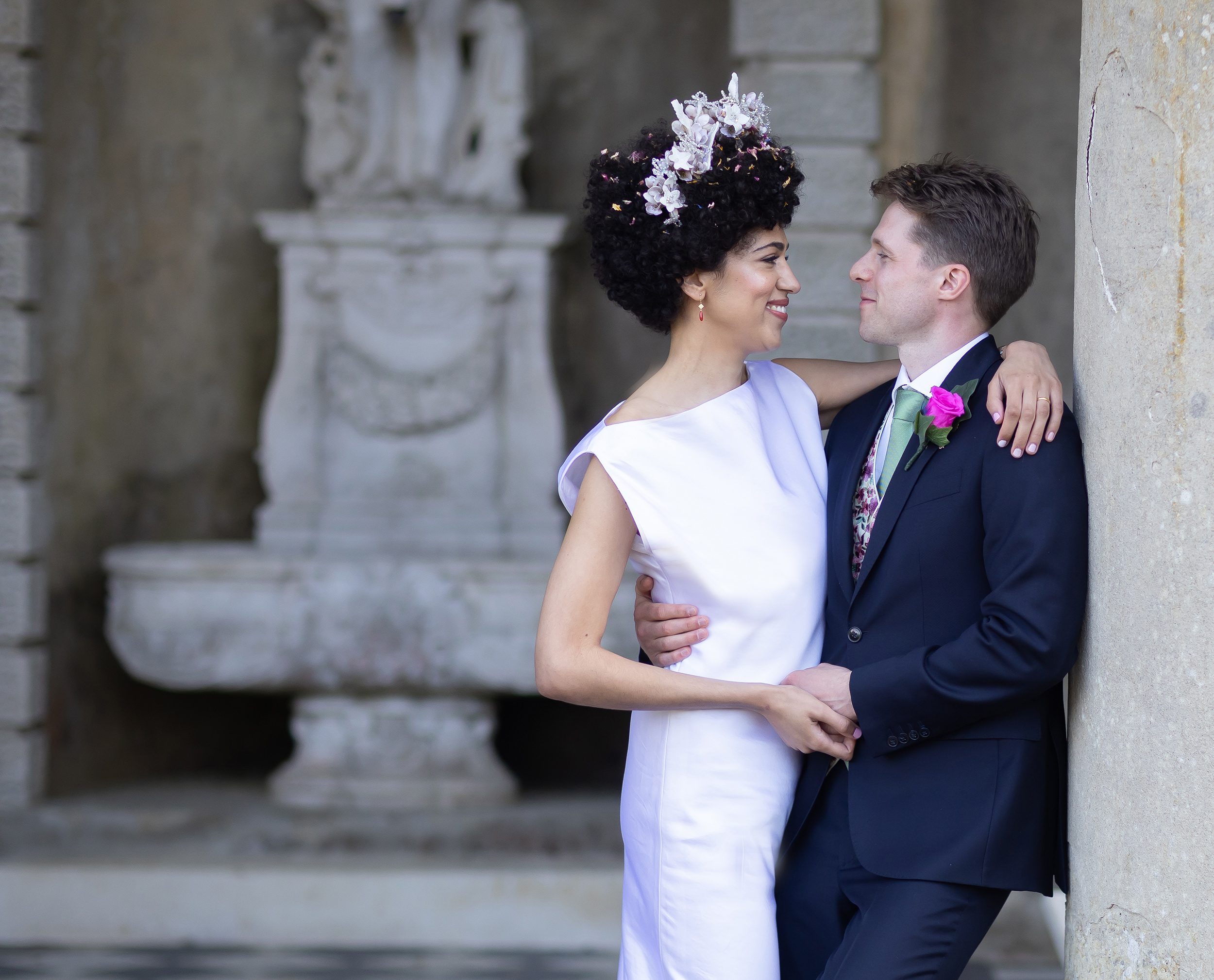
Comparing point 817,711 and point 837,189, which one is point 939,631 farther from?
point 837,189

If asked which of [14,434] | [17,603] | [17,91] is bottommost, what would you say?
[17,603]

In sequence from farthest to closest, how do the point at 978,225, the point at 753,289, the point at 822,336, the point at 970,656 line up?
the point at 822,336, the point at 753,289, the point at 978,225, the point at 970,656

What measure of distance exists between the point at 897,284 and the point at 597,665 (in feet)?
2.15

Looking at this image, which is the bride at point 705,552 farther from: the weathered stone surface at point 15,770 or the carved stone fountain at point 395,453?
the weathered stone surface at point 15,770

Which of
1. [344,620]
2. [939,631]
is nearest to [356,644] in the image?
[344,620]

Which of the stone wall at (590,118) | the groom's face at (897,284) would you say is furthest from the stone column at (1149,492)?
the stone wall at (590,118)

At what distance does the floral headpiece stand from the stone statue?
3.27 m

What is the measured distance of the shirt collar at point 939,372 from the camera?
191cm

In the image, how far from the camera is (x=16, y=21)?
15.3ft

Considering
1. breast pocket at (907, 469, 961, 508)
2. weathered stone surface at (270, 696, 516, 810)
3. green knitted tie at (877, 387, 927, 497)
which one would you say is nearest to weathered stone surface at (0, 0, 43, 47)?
weathered stone surface at (270, 696, 516, 810)

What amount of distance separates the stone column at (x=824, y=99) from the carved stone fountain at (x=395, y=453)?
0.98 m

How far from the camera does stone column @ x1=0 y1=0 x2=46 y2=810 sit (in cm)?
471

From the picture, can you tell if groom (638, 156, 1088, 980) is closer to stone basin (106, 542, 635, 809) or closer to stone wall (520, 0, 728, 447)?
stone basin (106, 542, 635, 809)

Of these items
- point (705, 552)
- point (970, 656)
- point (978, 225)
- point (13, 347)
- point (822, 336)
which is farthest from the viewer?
point (13, 347)
